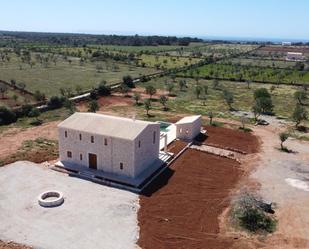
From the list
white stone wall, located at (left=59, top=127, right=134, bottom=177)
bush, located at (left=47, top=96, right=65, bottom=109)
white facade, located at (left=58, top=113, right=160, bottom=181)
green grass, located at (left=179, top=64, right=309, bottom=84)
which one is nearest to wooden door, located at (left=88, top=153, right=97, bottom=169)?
white facade, located at (left=58, top=113, right=160, bottom=181)

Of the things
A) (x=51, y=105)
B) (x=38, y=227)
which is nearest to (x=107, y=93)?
(x=51, y=105)

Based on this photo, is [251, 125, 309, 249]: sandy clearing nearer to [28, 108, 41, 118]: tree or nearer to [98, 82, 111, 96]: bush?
[28, 108, 41, 118]: tree

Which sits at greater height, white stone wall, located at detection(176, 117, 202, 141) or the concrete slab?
white stone wall, located at detection(176, 117, 202, 141)

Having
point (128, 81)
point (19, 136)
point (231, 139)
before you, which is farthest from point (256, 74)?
point (19, 136)

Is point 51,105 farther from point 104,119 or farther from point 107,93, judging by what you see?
point 104,119

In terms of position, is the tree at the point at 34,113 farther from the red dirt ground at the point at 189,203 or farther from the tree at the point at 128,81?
the tree at the point at 128,81

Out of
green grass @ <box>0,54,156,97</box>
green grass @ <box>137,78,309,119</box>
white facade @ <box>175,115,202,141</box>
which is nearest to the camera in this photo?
white facade @ <box>175,115,202,141</box>
